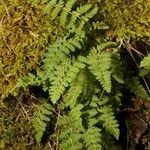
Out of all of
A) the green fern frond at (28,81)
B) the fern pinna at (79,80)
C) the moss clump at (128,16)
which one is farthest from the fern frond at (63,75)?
the moss clump at (128,16)

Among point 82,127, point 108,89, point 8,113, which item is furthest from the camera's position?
point 8,113

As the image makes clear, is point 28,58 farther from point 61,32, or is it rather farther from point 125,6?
point 125,6

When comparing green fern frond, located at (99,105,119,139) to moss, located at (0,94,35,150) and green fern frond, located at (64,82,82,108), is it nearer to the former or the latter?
green fern frond, located at (64,82,82,108)

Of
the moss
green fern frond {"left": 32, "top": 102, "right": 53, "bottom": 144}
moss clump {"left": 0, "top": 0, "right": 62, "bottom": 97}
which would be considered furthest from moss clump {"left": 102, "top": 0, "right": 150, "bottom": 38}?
the moss

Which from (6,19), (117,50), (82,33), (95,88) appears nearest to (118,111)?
(95,88)

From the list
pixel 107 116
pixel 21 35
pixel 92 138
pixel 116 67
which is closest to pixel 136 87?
pixel 116 67

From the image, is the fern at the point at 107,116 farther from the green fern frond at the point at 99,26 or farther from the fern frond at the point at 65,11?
the fern frond at the point at 65,11
